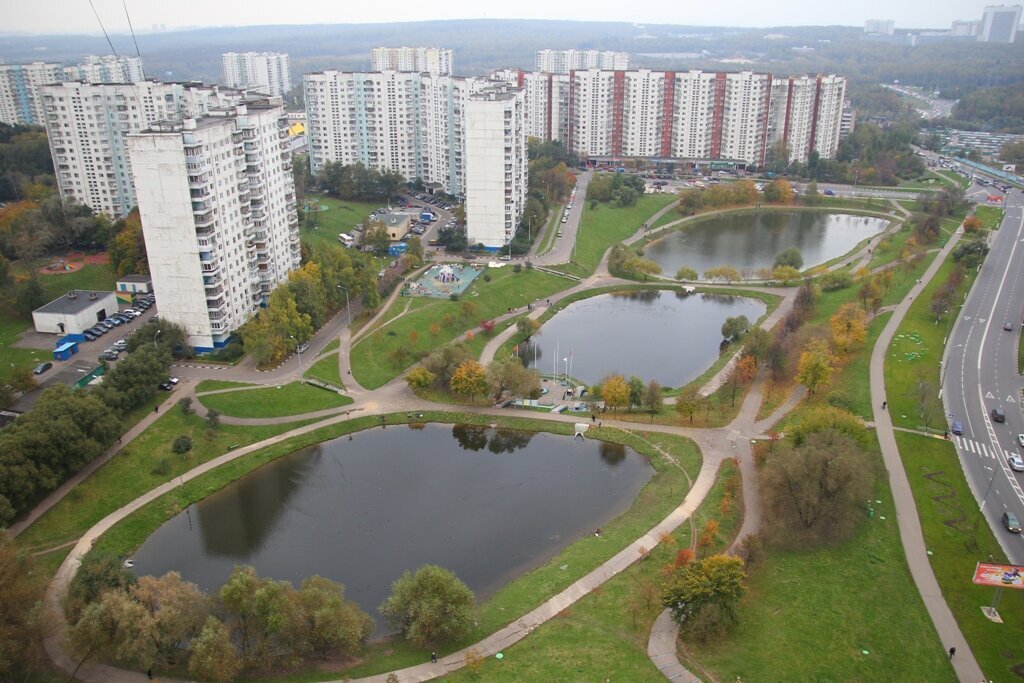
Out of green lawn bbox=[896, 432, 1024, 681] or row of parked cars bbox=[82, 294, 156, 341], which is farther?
row of parked cars bbox=[82, 294, 156, 341]

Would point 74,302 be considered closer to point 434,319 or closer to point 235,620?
point 434,319

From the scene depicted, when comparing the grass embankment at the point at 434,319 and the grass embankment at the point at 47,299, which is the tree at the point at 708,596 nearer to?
the grass embankment at the point at 434,319

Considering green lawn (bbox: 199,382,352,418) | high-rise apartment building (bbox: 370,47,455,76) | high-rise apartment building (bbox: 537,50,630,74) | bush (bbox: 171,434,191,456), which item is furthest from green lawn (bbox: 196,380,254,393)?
high-rise apartment building (bbox: 537,50,630,74)

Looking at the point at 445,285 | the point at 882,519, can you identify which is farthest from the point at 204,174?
the point at 882,519

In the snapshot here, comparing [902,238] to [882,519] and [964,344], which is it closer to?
[964,344]

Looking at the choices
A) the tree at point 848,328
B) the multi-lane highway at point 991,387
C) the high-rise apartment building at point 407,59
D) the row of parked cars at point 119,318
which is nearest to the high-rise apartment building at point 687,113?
the high-rise apartment building at point 407,59

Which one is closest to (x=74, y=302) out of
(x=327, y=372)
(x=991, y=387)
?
(x=327, y=372)

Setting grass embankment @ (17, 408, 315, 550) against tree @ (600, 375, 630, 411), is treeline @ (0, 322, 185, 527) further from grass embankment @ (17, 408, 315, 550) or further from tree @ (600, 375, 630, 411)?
tree @ (600, 375, 630, 411)
